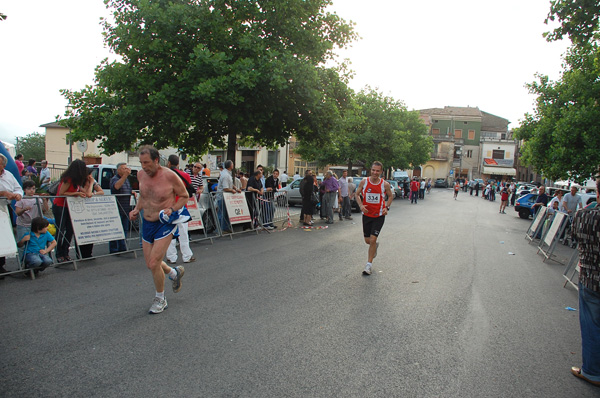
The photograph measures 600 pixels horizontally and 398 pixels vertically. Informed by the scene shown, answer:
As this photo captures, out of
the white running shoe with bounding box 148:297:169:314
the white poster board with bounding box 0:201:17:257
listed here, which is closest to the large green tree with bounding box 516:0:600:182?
→ the white running shoe with bounding box 148:297:169:314

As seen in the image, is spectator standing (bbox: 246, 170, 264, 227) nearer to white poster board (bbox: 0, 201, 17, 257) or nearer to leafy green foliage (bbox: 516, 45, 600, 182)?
white poster board (bbox: 0, 201, 17, 257)

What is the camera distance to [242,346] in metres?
3.95

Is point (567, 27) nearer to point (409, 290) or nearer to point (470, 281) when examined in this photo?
point (470, 281)

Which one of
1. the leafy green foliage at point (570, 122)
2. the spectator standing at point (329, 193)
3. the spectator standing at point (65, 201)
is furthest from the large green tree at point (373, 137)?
the spectator standing at point (65, 201)

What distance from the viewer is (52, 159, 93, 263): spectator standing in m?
7.24

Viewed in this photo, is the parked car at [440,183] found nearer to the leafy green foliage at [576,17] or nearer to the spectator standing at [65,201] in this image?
the leafy green foliage at [576,17]

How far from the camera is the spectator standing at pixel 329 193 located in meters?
16.0

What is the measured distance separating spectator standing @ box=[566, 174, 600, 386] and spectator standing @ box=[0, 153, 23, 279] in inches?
282

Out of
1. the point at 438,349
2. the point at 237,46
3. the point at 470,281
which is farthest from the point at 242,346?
the point at 237,46

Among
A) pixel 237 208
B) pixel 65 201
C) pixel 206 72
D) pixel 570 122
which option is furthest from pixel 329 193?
pixel 570 122

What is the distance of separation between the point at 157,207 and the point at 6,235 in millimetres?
2846

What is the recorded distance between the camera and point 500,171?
77.6 m

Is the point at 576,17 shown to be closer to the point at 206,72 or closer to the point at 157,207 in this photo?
the point at 206,72

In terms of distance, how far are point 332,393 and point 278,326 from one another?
4.76 feet
